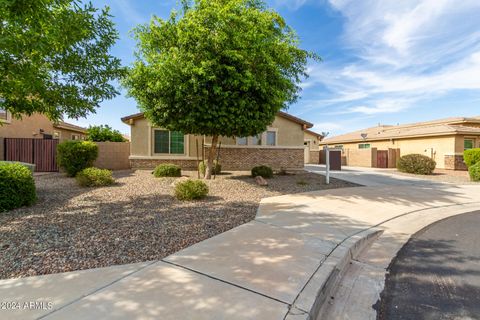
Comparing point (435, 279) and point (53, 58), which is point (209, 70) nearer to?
point (53, 58)

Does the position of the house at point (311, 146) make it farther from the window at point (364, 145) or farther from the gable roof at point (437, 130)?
the window at point (364, 145)

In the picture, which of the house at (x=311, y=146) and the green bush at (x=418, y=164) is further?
→ the house at (x=311, y=146)

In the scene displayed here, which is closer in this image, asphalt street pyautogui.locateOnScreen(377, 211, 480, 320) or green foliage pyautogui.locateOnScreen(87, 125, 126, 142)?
asphalt street pyautogui.locateOnScreen(377, 211, 480, 320)

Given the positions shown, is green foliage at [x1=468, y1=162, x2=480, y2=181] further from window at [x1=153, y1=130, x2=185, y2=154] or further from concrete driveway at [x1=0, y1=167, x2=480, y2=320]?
window at [x1=153, y1=130, x2=185, y2=154]

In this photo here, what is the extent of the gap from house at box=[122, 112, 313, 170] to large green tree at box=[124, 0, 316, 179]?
5.25 metres

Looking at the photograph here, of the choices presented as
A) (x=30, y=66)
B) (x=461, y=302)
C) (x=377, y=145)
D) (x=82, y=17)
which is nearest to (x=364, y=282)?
(x=461, y=302)

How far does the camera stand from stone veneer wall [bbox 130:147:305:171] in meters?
15.1

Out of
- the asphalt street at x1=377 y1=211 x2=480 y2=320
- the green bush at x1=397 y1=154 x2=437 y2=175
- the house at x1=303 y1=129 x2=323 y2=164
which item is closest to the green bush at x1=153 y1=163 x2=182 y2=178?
the asphalt street at x1=377 y1=211 x2=480 y2=320

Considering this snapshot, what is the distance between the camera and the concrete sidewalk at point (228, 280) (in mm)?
2453

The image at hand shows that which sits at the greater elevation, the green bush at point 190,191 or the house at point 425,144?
the house at point 425,144

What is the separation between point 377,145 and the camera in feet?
90.9

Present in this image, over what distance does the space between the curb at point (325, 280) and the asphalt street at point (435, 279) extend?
0.56m

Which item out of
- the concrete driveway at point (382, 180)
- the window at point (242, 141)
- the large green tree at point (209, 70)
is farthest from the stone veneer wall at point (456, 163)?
the large green tree at point (209, 70)

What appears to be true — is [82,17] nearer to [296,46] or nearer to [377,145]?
[296,46]
